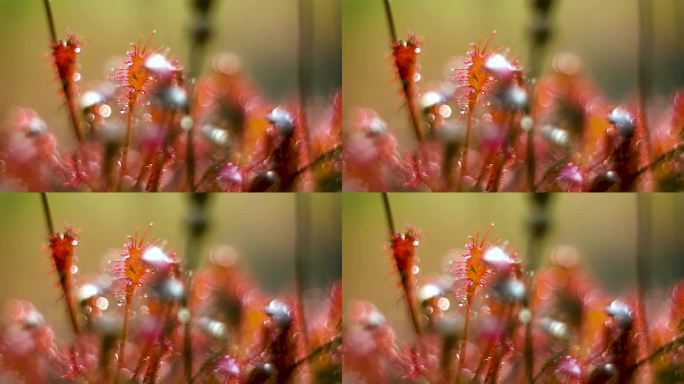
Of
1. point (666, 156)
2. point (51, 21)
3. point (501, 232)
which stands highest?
point (51, 21)

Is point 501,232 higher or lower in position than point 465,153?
lower

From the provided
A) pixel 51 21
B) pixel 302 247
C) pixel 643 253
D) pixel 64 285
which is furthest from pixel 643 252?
pixel 51 21

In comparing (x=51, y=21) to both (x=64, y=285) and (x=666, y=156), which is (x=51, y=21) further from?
(x=666, y=156)

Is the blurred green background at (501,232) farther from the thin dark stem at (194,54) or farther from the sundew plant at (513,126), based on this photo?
the thin dark stem at (194,54)

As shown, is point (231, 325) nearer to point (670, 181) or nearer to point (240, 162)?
point (240, 162)

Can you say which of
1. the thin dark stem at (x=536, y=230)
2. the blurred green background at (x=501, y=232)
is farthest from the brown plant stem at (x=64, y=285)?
the thin dark stem at (x=536, y=230)

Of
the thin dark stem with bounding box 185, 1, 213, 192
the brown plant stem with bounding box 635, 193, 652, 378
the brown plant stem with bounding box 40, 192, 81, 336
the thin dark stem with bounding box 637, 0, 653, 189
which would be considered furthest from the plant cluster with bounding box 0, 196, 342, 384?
the thin dark stem with bounding box 637, 0, 653, 189

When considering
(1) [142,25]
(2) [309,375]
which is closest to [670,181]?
(2) [309,375]
